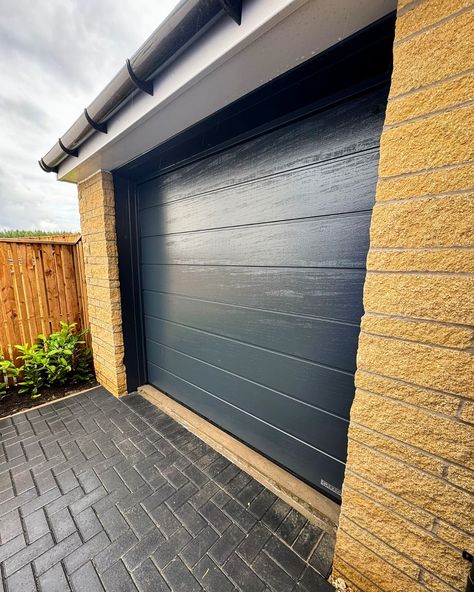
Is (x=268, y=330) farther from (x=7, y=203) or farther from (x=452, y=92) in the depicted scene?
(x=7, y=203)

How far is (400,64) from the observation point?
0.74 metres

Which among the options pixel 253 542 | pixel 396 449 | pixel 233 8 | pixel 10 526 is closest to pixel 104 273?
pixel 10 526

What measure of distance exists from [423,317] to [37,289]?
3.99 meters

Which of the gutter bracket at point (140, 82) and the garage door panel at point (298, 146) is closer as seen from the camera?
the garage door panel at point (298, 146)

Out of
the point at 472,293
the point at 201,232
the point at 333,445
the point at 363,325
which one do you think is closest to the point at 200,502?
the point at 333,445

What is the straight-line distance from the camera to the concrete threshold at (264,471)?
143cm

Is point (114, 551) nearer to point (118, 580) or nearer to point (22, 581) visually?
point (118, 580)

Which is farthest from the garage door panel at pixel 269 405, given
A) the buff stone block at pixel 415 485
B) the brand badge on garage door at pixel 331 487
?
the buff stone block at pixel 415 485

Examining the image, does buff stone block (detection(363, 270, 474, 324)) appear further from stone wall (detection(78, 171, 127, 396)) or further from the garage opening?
stone wall (detection(78, 171, 127, 396))

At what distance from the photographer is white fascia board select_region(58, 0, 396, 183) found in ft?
2.87

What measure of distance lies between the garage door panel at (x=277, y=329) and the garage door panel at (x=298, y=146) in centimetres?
96

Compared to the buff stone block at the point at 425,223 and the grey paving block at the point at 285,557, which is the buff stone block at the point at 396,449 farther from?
the grey paving block at the point at 285,557

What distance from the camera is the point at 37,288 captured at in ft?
10.1

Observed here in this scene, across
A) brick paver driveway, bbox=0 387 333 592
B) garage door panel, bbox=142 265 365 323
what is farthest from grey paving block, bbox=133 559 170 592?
garage door panel, bbox=142 265 365 323
